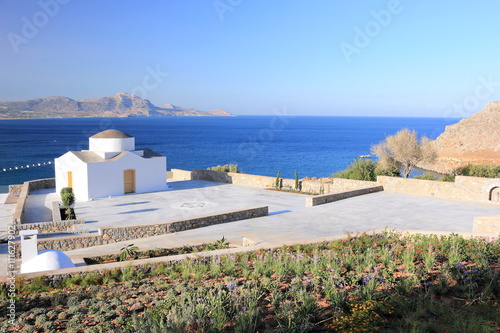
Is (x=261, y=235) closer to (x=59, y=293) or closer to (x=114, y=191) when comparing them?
(x=59, y=293)

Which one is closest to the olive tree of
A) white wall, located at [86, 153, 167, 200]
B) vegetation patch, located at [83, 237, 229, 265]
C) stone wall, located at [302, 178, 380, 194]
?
stone wall, located at [302, 178, 380, 194]

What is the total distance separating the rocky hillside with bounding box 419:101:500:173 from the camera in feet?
185

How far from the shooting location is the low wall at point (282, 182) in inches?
896

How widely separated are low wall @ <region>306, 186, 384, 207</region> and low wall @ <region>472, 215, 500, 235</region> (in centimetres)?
721

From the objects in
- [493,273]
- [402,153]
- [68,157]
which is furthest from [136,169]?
[402,153]

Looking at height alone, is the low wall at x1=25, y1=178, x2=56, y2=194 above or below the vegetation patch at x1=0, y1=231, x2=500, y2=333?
below

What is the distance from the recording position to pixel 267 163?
75.6 metres

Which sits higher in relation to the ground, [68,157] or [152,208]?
[68,157]

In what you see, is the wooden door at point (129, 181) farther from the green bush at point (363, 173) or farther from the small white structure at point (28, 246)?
the small white structure at point (28, 246)

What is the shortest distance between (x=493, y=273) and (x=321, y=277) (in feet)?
9.68

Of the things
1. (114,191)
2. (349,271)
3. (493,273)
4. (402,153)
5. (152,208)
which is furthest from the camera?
(402,153)

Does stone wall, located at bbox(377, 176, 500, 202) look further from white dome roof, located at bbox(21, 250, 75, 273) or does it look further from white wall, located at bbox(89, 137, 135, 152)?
white dome roof, located at bbox(21, 250, 75, 273)

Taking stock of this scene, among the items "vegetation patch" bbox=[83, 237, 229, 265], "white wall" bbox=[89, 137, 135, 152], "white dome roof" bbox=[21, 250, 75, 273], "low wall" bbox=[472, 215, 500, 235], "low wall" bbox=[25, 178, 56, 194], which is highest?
"white wall" bbox=[89, 137, 135, 152]

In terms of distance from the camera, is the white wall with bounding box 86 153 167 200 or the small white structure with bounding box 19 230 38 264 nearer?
the small white structure with bounding box 19 230 38 264
